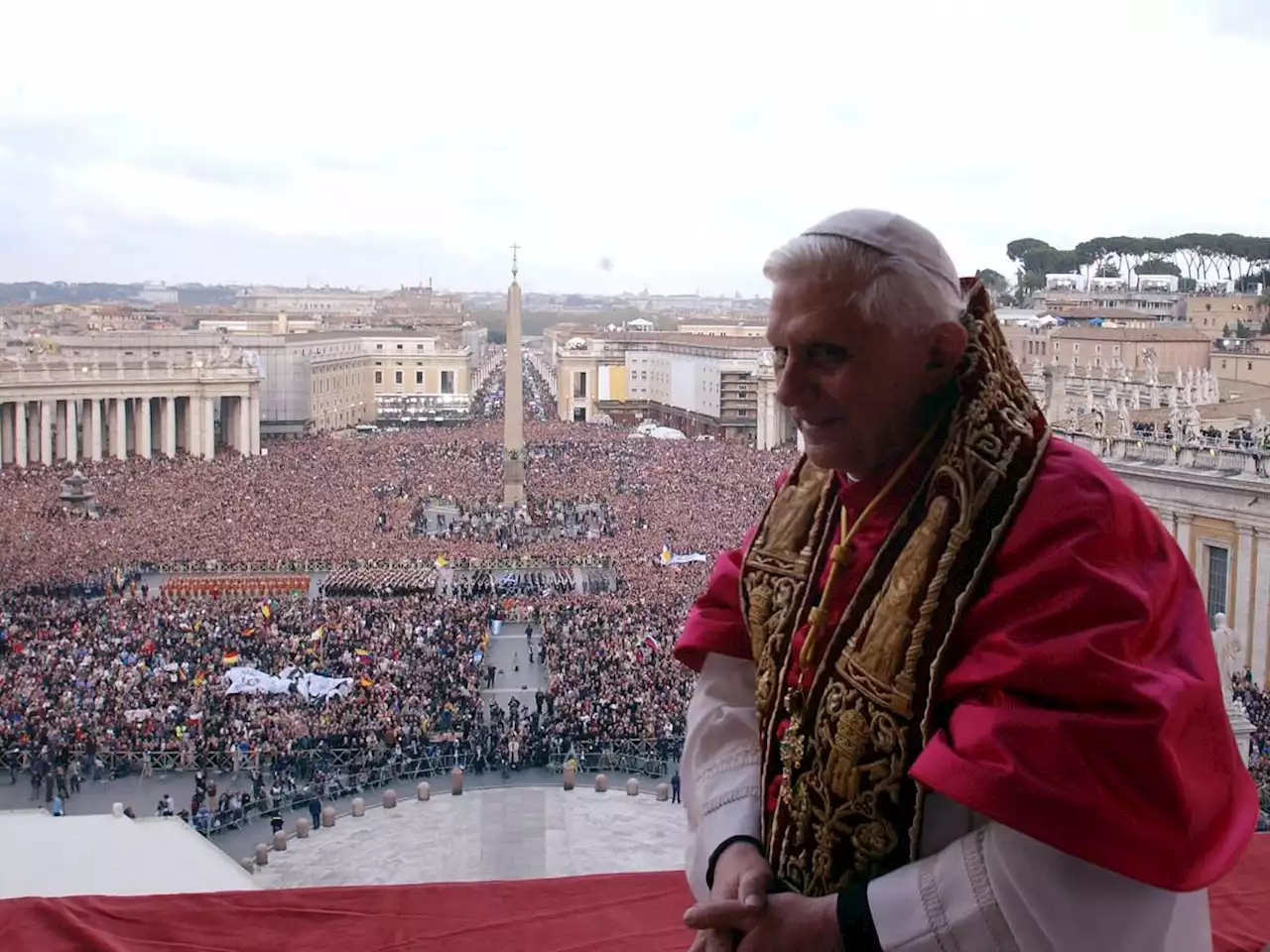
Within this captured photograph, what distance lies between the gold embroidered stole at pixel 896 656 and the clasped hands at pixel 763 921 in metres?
0.11

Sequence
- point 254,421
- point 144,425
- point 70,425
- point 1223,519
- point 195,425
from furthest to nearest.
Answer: point 254,421
point 195,425
point 144,425
point 70,425
point 1223,519

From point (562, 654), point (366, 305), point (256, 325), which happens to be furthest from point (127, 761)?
point (366, 305)

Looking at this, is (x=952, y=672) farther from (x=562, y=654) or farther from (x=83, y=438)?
(x=83, y=438)

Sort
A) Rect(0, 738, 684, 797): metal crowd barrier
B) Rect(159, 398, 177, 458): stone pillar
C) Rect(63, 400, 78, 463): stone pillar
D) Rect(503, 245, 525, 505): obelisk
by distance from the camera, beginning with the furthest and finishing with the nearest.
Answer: Rect(159, 398, 177, 458): stone pillar < Rect(63, 400, 78, 463): stone pillar < Rect(503, 245, 525, 505): obelisk < Rect(0, 738, 684, 797): metal crowd barrier

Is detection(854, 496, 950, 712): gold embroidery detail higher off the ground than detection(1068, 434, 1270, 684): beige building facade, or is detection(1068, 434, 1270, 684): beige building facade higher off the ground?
detection(854, 496, 950, 712): gold embroidery detail

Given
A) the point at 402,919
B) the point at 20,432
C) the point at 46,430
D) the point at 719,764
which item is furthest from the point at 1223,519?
the point at 46,430

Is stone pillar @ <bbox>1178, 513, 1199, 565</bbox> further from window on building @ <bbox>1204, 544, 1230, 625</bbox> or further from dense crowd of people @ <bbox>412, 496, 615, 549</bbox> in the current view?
dense crowd of people @ <bbox>412, 496, 615, 549</bbox>

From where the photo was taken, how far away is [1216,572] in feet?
54.9

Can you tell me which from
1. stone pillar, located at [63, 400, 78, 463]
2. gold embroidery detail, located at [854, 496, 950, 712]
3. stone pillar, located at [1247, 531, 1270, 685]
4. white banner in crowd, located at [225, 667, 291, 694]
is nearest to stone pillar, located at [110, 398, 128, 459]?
stone pillar, located at [63, 400, 78, 463]

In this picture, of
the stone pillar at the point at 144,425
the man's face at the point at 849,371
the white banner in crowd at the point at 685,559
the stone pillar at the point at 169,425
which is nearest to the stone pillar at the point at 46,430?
the stone pillar at the point at 144,425

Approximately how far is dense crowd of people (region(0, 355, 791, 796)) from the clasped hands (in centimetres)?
1162

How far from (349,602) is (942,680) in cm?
1869

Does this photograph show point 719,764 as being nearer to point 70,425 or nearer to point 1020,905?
point 1020,905

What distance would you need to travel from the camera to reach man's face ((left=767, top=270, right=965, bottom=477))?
6.30 feet
